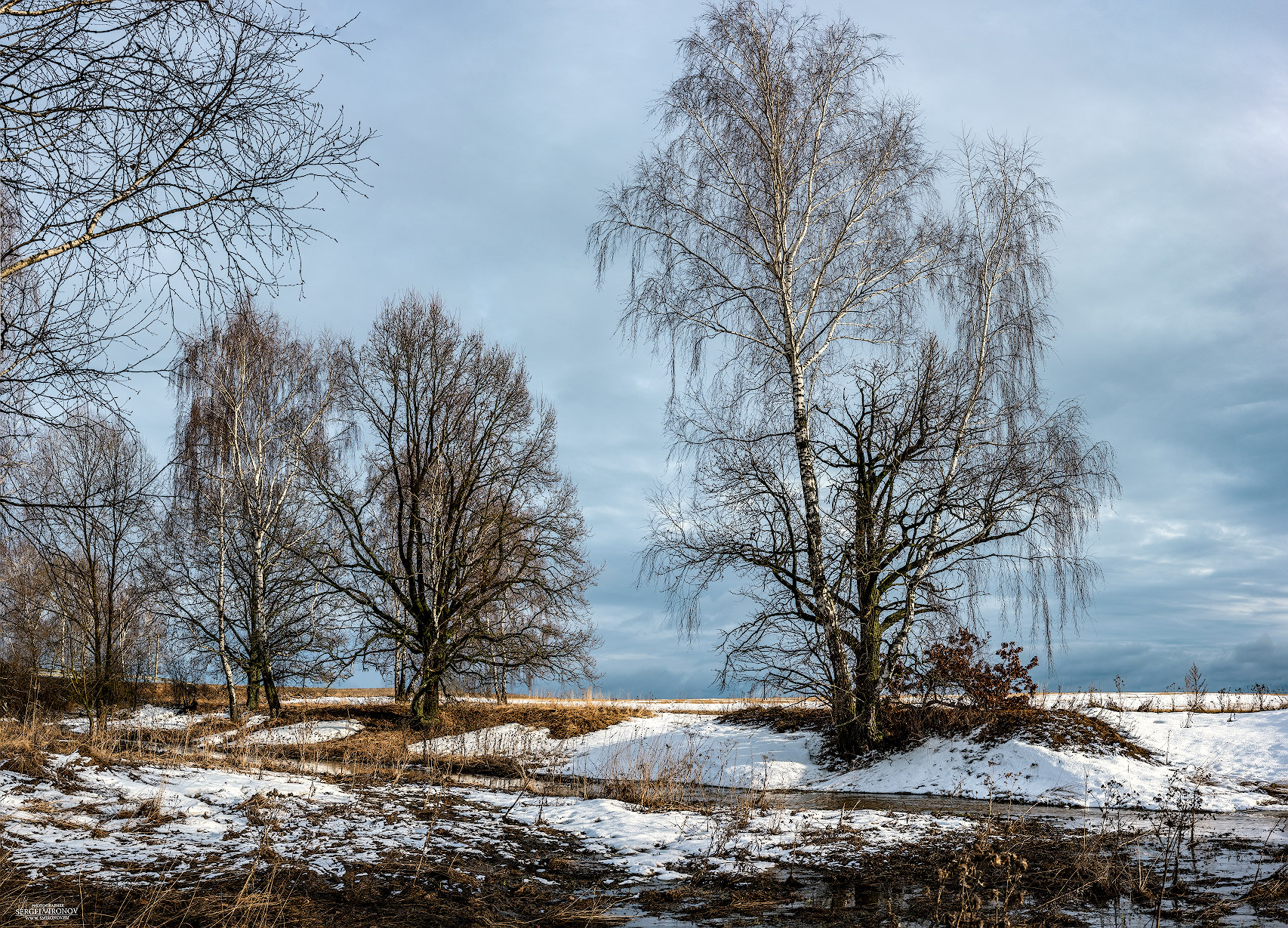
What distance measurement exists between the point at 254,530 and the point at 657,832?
14795 millimetres

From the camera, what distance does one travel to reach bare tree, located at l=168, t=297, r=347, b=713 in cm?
1852

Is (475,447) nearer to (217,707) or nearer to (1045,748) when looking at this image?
(217,707)

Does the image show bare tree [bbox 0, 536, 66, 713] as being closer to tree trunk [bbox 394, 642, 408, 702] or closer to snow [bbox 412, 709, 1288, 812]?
tree trunk [bbox 394, 642, 408, 702]

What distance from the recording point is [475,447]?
18156 mm

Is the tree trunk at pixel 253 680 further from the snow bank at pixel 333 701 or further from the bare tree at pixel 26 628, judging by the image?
the bare tree at pixel 26 628

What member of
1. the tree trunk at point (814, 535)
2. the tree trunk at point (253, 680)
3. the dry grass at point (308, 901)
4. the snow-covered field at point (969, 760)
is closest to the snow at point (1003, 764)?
the snow-covered field at point (969, 760)

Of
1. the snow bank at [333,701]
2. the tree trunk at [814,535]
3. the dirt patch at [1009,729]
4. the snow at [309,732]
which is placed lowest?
the snow bank at [333,701]

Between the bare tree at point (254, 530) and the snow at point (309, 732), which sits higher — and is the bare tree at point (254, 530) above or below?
above

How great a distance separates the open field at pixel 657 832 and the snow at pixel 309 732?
2.47m

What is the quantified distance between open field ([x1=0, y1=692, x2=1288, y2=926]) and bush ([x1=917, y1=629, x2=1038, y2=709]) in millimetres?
588

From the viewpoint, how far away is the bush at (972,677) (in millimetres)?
12875

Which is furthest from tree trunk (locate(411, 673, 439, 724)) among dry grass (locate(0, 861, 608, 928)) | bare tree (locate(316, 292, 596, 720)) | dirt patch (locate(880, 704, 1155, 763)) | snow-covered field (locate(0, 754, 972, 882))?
dry grass (locate(0, 861, 608, 928))

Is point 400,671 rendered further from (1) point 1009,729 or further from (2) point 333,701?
(1) point 1009,729

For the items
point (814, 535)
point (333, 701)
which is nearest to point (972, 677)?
point (814, 535)
